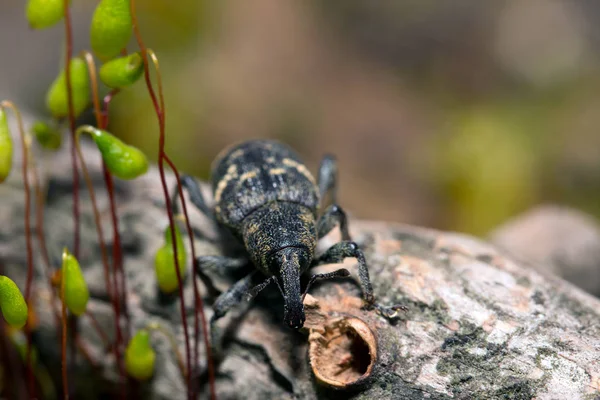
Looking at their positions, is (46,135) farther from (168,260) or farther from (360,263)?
(360,263)

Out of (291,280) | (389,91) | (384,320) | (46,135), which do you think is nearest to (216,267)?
(291,280)

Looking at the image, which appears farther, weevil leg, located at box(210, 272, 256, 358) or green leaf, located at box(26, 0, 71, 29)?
weevil leg, located at box(210, 272, 256, 358)

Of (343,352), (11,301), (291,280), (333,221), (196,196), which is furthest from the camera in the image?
(196,196)

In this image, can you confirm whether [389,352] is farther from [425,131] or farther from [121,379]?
[425,131]

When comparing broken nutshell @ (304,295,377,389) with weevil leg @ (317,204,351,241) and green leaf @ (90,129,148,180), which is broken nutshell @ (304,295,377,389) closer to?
weevil leg @ (317,204,351,241)

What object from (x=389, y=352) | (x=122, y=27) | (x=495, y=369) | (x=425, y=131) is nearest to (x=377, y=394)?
(x=389, y=352)

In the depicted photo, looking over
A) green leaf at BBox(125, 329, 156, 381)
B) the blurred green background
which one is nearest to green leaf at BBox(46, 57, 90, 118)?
green leaf at BBox(125, 329, 156, 381)
